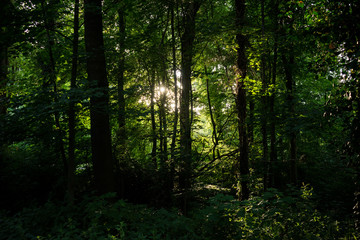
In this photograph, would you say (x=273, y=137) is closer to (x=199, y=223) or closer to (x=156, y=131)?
(x=156, y=131)

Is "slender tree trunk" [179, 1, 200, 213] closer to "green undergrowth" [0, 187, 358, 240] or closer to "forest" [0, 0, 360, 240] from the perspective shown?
"forest" [0, 0, 360, 240]

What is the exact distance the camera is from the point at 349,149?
4.09 meters

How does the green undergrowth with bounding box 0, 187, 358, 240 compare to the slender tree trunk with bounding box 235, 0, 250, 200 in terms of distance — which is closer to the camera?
the green undergrowth with bounding box 0, 187, 358, 240

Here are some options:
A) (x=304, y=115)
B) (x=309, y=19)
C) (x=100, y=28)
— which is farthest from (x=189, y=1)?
(x=304, y=115)

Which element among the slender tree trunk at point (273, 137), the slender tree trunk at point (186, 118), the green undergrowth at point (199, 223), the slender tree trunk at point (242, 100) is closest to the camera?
the green undergrowth at point (199, 223)

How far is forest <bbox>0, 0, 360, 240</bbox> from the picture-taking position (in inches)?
168

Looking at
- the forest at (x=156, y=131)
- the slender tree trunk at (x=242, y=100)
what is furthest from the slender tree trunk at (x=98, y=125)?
the slender tree trunk at (x=242, y=100)

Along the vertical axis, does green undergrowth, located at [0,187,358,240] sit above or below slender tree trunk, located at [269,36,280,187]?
below

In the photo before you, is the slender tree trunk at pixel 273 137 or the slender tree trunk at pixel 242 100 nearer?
the slender tree trunk at pixel 273 137

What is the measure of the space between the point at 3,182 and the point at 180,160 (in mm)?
5282

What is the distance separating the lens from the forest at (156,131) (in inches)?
168

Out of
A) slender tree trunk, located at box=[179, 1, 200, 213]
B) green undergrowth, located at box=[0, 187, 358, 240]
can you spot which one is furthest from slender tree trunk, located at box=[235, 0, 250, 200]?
green undergrowth, located at box=[0, 187, 358, 240]

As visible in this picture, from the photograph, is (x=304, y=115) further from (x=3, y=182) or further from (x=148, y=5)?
(x=3, y=182)

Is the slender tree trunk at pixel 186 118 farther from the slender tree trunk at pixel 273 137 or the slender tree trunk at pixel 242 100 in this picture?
the slender tree trunk at pixel 273 137
